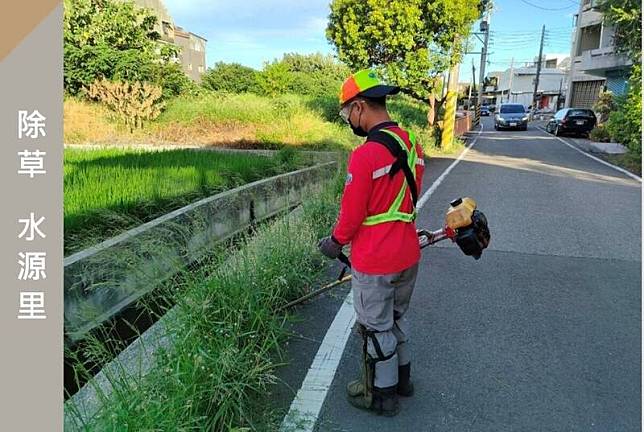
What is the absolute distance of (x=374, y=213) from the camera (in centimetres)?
236

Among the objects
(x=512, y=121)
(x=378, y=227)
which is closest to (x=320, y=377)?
(x=378, y=227)

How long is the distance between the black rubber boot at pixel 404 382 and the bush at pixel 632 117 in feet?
40.7

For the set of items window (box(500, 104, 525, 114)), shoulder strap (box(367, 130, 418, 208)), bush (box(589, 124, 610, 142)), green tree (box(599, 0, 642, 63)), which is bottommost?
shoulder strap (box(367, 130, 418, 208))

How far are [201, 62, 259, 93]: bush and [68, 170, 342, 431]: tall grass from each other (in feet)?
90.8

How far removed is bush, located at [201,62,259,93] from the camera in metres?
31.1

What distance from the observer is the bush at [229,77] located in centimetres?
3108

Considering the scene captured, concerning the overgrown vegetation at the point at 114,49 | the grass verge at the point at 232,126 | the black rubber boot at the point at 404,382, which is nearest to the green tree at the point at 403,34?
the grass verge at the point at 232,126

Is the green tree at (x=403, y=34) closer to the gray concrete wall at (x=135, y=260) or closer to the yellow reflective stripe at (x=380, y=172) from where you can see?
the gray concrete wall at (x=135, y=260)

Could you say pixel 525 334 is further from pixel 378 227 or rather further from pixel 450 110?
pixel 450 110

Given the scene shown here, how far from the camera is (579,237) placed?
226 inches

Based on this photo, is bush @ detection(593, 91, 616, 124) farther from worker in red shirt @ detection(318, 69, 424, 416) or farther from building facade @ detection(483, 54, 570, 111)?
building facade @ detection(483, 54, 570, 111)

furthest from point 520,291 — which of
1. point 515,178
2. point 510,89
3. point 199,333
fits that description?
point 510,89

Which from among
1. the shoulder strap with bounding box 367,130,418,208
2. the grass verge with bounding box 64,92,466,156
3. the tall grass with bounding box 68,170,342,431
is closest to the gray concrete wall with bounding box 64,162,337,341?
the tall grass with bounding box 68,170,342,431

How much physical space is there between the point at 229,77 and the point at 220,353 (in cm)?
3373
